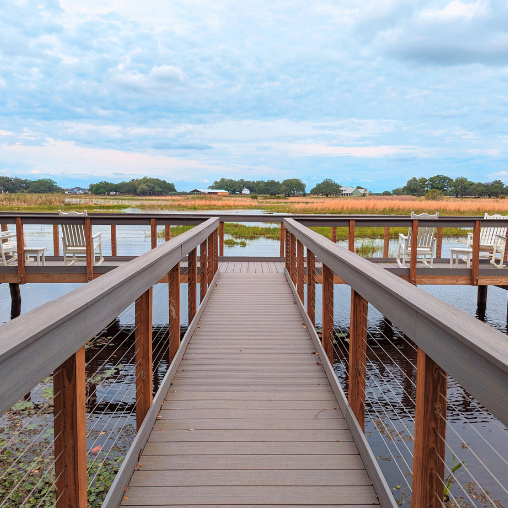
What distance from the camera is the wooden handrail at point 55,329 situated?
43.6 inches

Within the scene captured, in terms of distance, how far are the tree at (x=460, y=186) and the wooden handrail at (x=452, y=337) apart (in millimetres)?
96345

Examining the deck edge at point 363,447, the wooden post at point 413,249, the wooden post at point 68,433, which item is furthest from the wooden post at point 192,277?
the wooden post at point 413,249

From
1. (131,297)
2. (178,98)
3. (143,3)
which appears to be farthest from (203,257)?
(178,98)

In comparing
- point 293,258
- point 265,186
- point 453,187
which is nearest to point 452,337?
point 293,258

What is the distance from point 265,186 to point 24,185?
46.6 meters

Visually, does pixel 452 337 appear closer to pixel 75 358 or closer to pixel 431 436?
pixel 431 436

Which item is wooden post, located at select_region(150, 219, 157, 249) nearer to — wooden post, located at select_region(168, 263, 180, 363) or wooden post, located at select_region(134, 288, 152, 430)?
wooden post, located at select_region(168, 263, 180, 363)

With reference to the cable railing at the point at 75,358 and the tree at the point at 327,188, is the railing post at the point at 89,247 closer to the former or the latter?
the cable railing at the point at 75,358

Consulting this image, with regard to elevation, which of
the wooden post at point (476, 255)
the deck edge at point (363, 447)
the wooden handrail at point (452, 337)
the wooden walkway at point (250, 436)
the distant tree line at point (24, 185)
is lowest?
the wooden walkway at point (250, 436)

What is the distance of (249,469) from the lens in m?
2.31

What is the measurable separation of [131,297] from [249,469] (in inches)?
42.1

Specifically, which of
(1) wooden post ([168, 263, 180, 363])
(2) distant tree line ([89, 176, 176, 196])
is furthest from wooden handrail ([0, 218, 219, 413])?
(2) distant tree line ([89, 176, 176, 196])

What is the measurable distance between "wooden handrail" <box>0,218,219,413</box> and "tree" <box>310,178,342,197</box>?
9018cm

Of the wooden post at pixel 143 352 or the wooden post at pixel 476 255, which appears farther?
the wooden post at pixel 476 255
